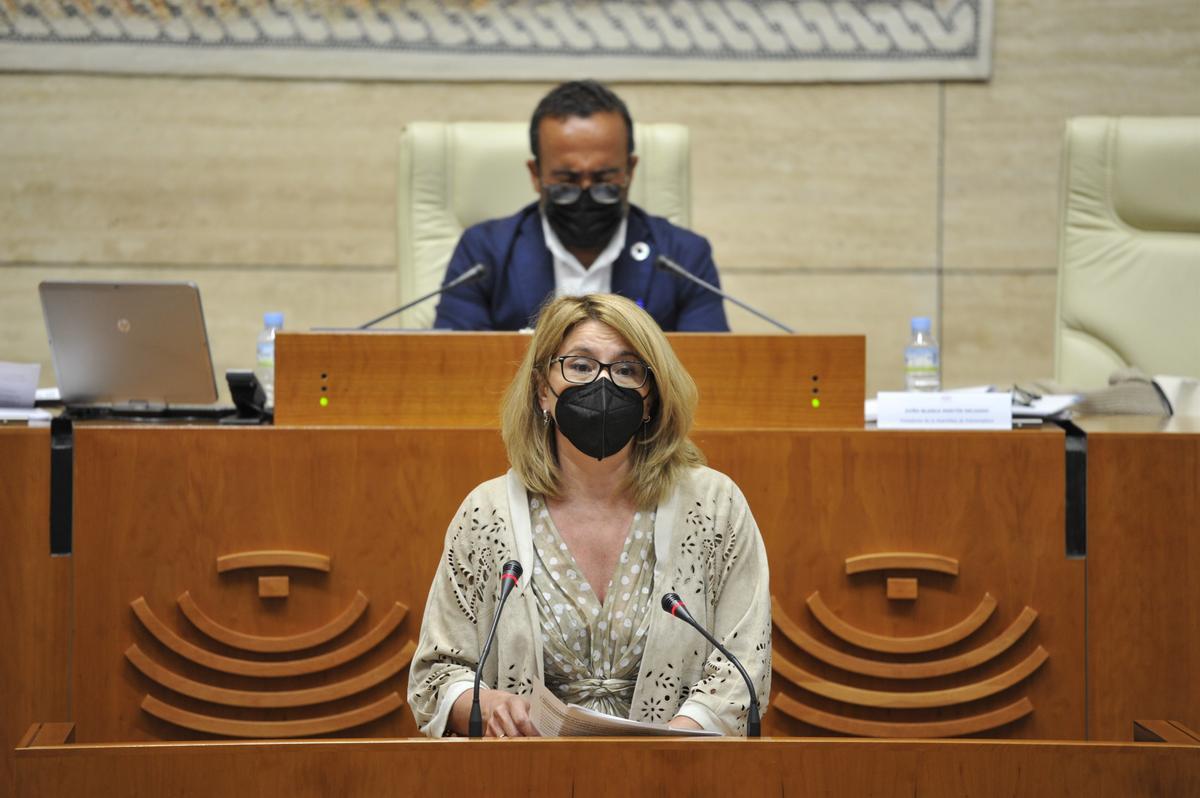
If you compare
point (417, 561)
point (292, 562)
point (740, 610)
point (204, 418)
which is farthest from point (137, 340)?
point (740, 610)

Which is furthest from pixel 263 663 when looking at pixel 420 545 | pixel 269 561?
pixel 420 545

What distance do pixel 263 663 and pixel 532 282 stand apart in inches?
44.9

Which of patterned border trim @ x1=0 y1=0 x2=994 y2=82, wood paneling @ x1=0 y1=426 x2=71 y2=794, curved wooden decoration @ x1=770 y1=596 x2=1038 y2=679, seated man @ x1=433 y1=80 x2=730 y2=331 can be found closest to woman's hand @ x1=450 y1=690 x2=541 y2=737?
curved wooden decoration @ x1=770 y1=596 x2=1038 y2=679

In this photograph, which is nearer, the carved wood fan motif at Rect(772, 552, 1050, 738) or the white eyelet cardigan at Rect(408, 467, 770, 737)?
the white eyelet cardigan at Rect(408, 467, 770, 737)

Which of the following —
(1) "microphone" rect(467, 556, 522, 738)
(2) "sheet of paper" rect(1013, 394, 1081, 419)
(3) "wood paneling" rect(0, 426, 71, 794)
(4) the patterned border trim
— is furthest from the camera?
(4) the patterned border trim

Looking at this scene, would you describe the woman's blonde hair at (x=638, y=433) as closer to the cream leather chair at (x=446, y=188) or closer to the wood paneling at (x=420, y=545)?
the wood paneling at (x=420, y=545)

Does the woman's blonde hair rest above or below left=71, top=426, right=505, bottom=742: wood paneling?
above

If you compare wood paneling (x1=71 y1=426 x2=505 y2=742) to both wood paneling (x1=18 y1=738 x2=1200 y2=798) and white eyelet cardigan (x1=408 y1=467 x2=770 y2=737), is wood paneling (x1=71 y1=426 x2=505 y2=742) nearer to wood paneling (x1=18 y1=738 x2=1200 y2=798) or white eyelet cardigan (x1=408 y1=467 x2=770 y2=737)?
white eyelet cardigan (x1=408 y1=467 x2=770 y2=737)

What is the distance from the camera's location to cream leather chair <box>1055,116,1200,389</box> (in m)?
3.12

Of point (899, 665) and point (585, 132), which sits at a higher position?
point (585, 132)

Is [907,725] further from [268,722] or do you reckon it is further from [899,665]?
[268,722]

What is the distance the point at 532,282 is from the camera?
292cm

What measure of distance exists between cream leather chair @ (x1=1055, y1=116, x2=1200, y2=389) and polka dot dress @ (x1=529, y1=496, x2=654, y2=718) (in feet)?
6.03

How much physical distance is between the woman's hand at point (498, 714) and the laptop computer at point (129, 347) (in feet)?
3.15
